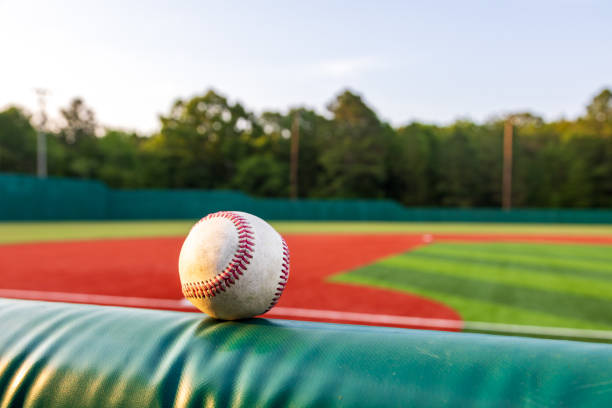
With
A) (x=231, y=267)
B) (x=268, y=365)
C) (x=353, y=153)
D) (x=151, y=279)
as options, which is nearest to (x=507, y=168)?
(x=353, y=153)

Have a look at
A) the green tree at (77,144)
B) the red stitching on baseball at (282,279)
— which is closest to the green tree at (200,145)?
the green tree at (77,144)

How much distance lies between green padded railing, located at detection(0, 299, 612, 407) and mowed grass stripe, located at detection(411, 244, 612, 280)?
775 cm

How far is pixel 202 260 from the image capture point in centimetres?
161

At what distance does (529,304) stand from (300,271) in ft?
13.0

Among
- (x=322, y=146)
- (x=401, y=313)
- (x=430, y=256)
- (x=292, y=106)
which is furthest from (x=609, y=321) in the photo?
(x=292, y=106)

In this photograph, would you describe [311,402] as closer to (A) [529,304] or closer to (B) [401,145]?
(A) [529,304]

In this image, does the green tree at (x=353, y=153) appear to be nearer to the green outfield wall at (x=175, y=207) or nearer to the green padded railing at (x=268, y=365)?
the green outfield wall at (x=175, y=207)

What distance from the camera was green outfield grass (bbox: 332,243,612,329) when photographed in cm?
500

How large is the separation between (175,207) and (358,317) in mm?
27042

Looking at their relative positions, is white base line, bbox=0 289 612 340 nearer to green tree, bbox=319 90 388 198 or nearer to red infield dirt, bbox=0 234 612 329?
red infield dirt, bbox=0 234 612 329

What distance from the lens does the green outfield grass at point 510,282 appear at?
16.4 ft

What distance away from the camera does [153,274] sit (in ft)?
25.8

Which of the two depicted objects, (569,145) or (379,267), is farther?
(569,145)

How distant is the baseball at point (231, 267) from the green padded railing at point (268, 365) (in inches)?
3.0
